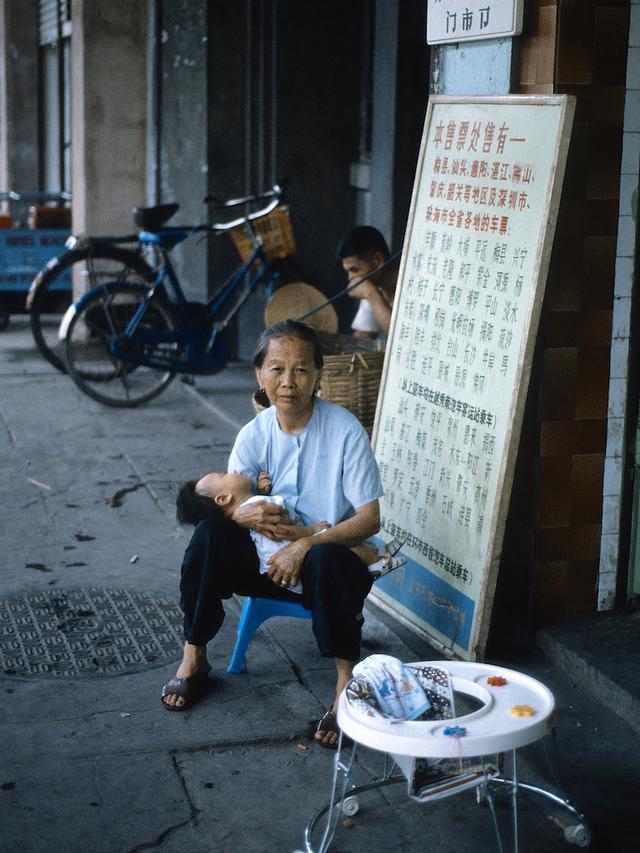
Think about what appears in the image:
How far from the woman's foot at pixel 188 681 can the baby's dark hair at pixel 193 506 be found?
432 mm

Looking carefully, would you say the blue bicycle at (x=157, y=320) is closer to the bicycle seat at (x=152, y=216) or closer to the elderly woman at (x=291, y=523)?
the bicycle seat at (x=152, y=216)

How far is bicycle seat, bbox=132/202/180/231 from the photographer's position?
316 inches

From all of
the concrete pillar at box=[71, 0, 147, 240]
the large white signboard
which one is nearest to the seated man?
the large white signboard

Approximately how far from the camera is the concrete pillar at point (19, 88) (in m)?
15.0

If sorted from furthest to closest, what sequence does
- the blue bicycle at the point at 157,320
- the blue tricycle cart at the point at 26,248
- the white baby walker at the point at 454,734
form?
the blue tricycle cart at the point at 26,248
the blue bicycle at the point at 157,320
the white baby walker at the point at 454,734

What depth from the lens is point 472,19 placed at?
14.3ft

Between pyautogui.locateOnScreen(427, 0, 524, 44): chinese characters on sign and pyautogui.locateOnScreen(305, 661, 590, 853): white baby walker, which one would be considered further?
pyautogui.locateOnScreen(427, 0, 524, 44): chinese characters on sign

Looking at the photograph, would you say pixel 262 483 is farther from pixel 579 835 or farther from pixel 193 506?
pixel 579 835

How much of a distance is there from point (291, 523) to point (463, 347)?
93 centimetres

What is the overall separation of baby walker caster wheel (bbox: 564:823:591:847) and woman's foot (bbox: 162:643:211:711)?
1.37 meters

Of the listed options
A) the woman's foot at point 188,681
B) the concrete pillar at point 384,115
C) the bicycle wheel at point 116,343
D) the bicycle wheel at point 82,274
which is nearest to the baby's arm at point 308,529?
the woman's foot at point 188,681

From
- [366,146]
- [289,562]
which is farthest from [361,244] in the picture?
[366,146]

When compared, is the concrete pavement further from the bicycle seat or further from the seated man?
the bicycle seat

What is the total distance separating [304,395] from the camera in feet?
13.0
